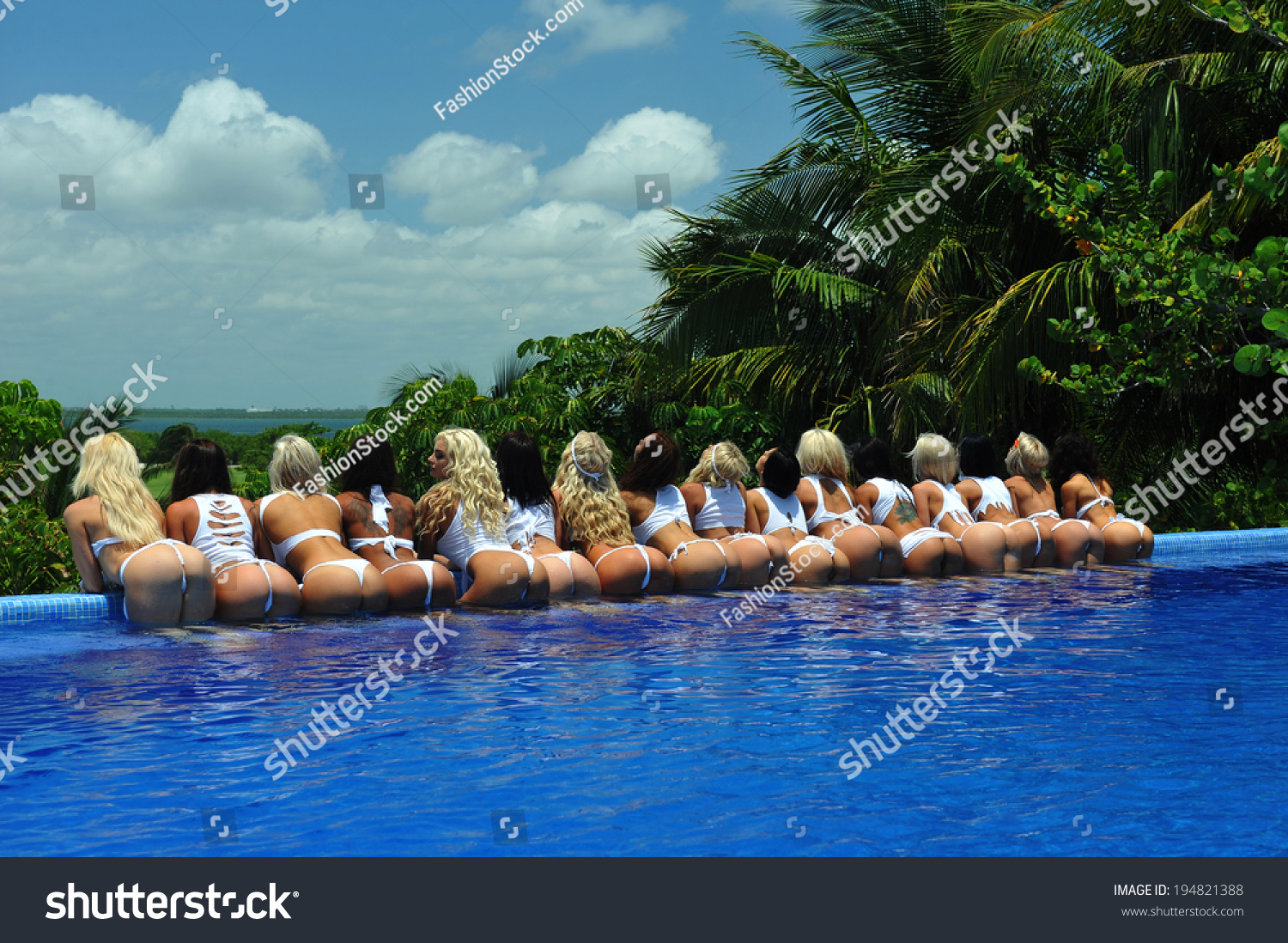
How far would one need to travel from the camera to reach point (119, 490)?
7.30 metres

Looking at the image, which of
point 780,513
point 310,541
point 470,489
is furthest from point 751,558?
point 310,541

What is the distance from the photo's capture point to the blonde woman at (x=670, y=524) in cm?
926

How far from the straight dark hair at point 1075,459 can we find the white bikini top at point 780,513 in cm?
310

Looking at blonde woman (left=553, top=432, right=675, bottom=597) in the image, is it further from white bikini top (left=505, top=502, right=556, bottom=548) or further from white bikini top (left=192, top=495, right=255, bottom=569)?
white bikini top (left=192, top=495, right=255, bottom=569)

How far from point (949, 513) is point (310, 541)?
5.69 m

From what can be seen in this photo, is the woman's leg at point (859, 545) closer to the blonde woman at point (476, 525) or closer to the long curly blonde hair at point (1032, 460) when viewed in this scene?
the long curly blonde hair at point (1032, 460)

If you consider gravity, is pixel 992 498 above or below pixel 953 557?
above

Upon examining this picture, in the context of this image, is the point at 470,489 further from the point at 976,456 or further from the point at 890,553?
the point at 976,456

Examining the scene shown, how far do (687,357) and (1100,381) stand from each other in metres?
5.62
